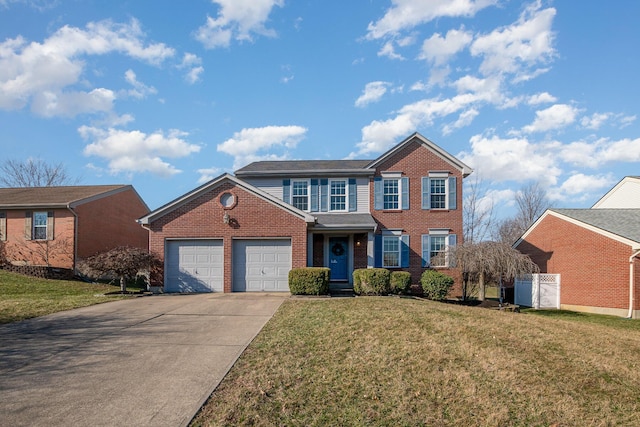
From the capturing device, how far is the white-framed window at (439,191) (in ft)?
62.7

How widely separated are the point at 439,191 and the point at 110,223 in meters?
19.2

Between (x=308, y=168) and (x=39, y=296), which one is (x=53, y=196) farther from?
(x=308, y=168)

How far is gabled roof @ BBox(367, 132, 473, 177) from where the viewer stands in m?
19.1

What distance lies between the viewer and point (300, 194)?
1944cm

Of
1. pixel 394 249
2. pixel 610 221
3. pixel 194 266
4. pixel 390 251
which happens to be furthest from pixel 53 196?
pixel 610 221

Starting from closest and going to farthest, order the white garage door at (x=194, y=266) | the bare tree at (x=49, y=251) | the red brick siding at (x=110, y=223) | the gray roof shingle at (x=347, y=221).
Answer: the white garage door at (x=194, y=266)
the gray roof shingle at (x=347, y=221)
the bare tree at (x=49, y=251)
the red brick siding at (x=110, y=223)

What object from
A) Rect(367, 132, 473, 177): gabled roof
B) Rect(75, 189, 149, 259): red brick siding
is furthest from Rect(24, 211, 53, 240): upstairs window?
Rect(367, 132, 473, 177): gabled roof

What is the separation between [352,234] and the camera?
62.4 feet

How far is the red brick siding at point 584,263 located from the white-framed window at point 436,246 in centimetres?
523

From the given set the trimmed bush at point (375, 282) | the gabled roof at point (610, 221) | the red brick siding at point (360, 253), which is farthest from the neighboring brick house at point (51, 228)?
the gabled roof at point (610, 221)

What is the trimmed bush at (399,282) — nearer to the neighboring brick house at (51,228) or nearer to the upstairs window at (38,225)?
the neighboring brick house at (51,228)

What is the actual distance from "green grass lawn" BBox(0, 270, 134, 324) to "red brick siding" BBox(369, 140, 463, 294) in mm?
12132

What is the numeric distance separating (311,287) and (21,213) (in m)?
17.4

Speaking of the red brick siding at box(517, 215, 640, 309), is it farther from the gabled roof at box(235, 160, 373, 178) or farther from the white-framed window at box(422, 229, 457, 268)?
the gabled roof at box(235, 160, 373, 178)
